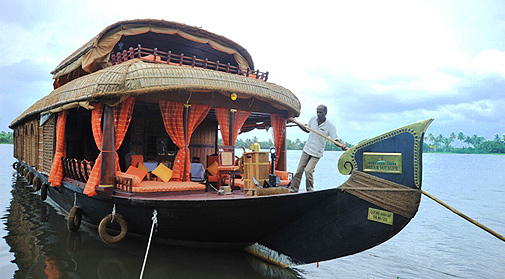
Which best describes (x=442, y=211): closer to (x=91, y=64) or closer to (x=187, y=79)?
(x=187, y=79)

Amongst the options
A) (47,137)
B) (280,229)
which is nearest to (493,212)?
(280,229)

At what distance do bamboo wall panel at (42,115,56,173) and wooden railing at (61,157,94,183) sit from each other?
33.7 inches

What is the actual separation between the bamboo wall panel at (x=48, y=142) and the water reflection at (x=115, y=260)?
1952 mm

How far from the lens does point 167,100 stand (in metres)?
5.92

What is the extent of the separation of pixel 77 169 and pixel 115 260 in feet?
6.76

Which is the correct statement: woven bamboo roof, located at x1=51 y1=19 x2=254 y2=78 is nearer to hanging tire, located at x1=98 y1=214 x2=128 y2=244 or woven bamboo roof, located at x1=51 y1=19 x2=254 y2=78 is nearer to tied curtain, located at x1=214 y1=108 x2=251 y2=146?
tied curtain, located at x1=214 y1=108 x2=251 y2=146

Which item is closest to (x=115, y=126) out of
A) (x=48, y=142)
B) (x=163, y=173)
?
(x=163, y=173)

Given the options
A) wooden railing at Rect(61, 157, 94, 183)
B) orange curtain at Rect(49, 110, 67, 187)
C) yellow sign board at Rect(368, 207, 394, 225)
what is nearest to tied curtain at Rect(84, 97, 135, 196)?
wooden railing at Rect(61, 157, 94, 183)

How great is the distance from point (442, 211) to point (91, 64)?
1190 centimetres

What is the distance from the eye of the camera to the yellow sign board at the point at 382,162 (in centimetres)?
369

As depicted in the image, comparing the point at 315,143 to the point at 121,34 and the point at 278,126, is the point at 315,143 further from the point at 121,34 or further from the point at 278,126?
the point at 121,34

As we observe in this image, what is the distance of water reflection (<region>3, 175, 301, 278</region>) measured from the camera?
477cm

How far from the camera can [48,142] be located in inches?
325

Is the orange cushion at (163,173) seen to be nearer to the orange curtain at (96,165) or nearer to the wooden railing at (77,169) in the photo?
the orange curtain at (96,165)
